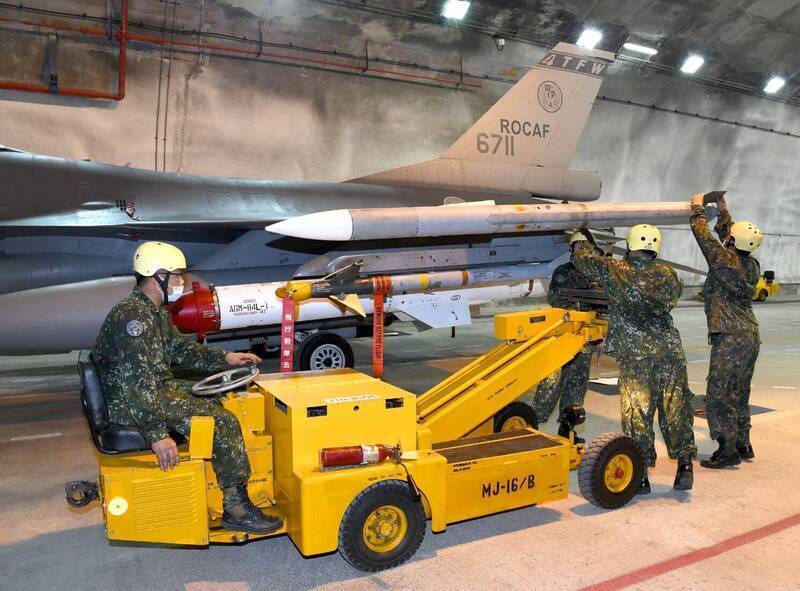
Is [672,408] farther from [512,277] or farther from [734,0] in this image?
[734,0]

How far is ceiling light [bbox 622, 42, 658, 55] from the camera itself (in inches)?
666

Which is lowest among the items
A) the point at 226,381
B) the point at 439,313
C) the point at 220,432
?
the point at 220,432

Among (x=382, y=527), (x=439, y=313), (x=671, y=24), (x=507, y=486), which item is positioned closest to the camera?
(x=382, y=527)

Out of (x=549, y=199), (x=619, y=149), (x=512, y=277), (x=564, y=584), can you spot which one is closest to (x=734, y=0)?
(x=619, y=149)

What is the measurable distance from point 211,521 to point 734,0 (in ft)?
60.3

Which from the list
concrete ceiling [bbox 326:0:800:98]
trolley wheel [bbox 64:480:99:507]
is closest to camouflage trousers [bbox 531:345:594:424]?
trolley wheel [bbox 64:480:99:507]

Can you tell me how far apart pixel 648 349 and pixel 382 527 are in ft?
8.03

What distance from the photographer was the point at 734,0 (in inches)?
644

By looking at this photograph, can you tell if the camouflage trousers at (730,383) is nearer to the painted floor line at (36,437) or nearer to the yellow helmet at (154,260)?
the yellow helmet at (154,260)

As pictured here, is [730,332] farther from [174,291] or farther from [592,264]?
[174,291]

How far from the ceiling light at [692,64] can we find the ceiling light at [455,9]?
7.93 metres

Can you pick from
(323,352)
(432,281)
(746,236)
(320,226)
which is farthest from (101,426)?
(323,352)

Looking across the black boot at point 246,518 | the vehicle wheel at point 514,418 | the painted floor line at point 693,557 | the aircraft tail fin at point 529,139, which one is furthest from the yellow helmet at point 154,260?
the aircraft tail fin at point 529,139

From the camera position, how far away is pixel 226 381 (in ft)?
12.6
